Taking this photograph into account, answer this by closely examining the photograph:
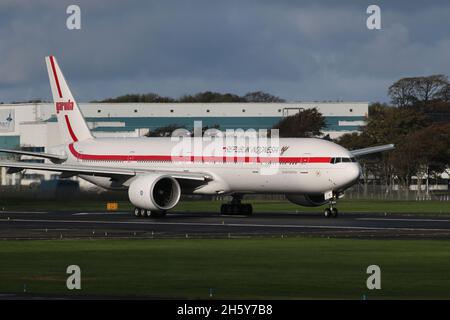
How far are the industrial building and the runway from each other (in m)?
83.9

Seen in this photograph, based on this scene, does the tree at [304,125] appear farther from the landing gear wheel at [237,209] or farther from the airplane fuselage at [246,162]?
the landing gear wheel at [237,209]

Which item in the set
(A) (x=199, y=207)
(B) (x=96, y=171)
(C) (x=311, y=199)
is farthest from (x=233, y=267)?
(A) (x=199, y=207)

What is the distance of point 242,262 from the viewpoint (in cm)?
3466

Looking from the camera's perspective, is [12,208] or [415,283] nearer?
[415,283]

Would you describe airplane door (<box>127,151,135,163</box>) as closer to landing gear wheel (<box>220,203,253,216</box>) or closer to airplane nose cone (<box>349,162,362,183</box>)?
landing gear wheel (<box>220,203,253,216</box>)

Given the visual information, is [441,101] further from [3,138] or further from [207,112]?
[3,138]

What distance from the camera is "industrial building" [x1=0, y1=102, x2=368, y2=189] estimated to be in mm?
149250

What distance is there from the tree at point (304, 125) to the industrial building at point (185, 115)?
476 inches

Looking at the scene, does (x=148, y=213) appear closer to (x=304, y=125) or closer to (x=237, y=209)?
(x=237, y=209)

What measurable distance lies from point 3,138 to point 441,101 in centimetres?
6904

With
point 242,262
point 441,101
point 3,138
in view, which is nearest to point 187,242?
point 242,262

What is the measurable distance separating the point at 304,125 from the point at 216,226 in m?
81.3

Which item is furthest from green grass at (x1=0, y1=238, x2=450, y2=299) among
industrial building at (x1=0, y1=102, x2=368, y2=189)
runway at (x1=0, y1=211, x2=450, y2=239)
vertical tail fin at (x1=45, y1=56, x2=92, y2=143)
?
industrial building at (x1=0, y1=102, x2=368, y2=189)

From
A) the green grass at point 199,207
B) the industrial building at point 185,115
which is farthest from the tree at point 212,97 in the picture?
the green grass at point 199,207
